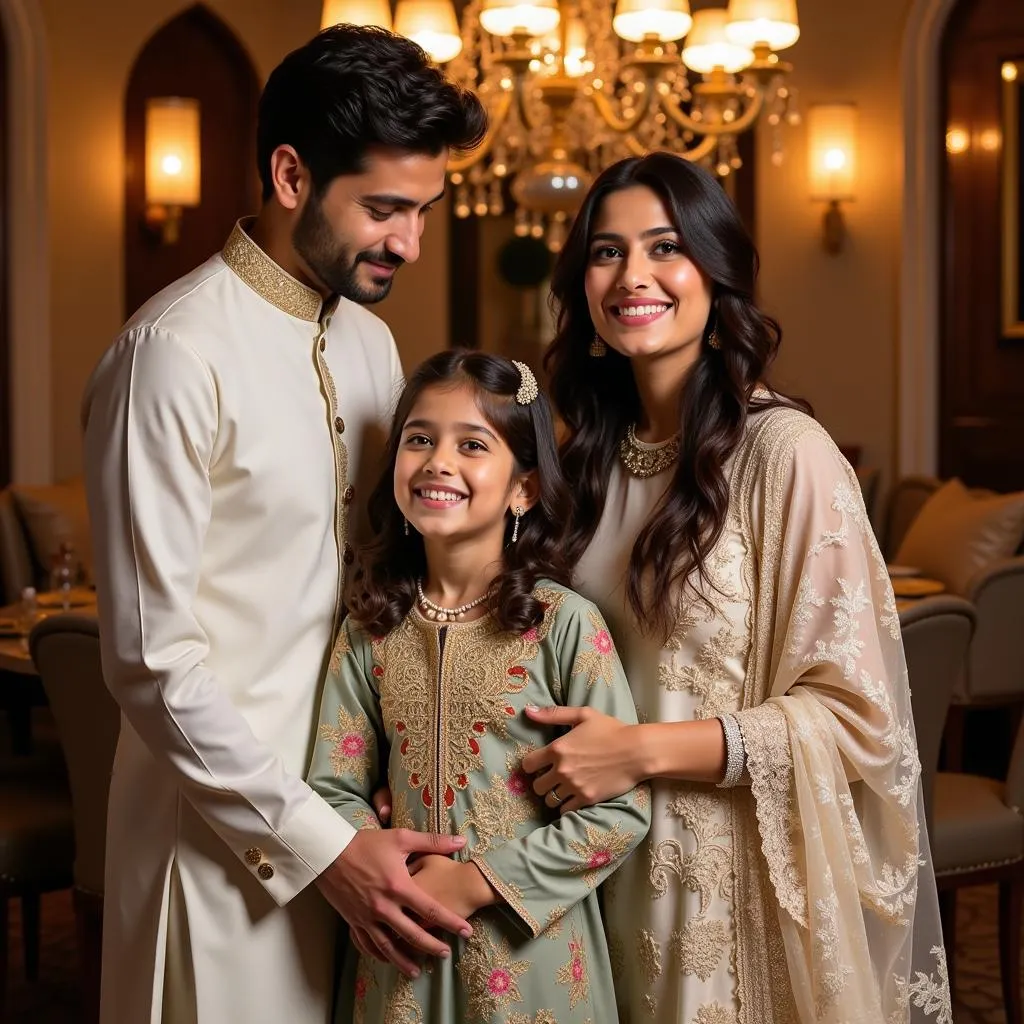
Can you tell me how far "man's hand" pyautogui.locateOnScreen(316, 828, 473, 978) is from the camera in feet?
5.62

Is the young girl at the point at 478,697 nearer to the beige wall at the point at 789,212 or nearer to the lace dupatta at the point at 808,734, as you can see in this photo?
the lace dupatta at the point at 808,734

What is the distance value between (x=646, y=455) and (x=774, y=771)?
483mm

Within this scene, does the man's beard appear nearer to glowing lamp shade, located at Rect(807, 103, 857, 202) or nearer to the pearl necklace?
the pearl necklace

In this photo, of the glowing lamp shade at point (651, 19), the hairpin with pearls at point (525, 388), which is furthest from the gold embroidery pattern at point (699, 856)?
the glowing lamp shade at point (651, 19)

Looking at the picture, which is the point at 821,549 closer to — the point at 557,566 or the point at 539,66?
the point at 557,566

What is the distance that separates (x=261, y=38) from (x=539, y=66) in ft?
8.78

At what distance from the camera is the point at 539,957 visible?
1765 mm

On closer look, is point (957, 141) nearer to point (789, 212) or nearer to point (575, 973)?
point (789, 212)

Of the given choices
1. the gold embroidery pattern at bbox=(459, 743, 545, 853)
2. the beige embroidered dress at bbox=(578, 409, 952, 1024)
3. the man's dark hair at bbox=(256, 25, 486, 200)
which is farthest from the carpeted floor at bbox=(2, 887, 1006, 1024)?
the man's dark hair at bbox=(256, 25, 486, 200)

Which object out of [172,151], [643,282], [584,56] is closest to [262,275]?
[643,282]

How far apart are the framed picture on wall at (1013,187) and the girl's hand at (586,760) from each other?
466 cm

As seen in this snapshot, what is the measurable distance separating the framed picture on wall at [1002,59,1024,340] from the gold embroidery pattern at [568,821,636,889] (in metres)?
4.67

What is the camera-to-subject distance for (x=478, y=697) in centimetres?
182

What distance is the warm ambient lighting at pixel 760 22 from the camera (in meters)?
4.31
